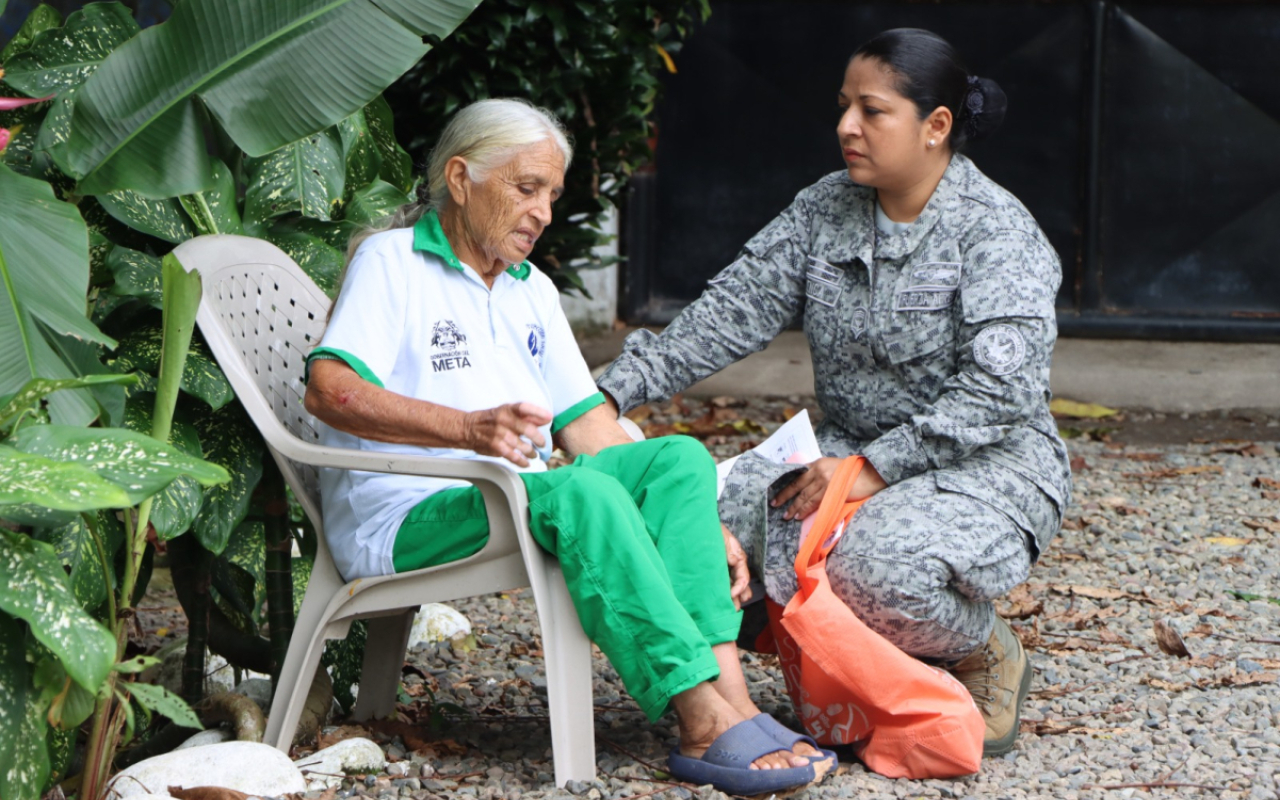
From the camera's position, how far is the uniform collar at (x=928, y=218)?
11.1 ft

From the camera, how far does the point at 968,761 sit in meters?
3.05

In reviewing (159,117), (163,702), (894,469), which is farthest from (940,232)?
(163,702)

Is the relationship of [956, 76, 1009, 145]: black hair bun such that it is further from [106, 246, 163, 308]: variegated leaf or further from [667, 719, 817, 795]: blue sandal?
[106, 246, 163, 308]: variegated leaf

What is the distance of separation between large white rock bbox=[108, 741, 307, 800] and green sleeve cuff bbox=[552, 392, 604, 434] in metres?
0.89

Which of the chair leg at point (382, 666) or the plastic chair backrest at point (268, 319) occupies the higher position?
the plastic chair backrest at point (268, 319)

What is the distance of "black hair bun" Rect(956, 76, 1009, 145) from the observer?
11.3ft

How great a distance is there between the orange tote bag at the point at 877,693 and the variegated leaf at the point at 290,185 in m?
1.32

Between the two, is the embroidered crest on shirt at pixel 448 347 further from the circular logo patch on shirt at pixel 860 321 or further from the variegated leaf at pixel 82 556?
the circular logo patch on shirt at pixel 860 321

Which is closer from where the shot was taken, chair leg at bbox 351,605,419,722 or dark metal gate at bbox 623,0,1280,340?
chair leg at bbox 351,605,419,722

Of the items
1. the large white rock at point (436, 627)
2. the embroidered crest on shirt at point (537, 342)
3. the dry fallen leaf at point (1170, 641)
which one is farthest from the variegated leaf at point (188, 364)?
the dry fallen leaf at point (1170, 641)

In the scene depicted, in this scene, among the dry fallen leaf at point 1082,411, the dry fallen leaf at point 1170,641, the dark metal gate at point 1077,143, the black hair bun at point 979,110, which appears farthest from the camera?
the dark metal gate at point 1077,143

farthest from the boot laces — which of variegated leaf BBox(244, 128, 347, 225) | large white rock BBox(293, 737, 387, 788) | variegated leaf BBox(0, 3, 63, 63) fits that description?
variegated leaf BBox(0, 3, 63, 63)

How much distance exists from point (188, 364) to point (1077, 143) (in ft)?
20.5

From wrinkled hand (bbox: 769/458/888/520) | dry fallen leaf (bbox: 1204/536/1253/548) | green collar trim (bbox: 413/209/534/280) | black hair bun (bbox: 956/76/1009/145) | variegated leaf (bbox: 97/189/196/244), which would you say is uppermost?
black hair bun (bbox: 956/76/1009/145)
